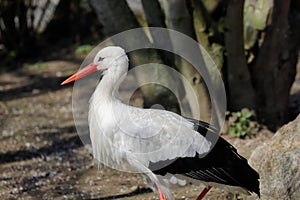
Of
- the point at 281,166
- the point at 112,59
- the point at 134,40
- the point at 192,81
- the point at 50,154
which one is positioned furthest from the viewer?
the point at 50,154

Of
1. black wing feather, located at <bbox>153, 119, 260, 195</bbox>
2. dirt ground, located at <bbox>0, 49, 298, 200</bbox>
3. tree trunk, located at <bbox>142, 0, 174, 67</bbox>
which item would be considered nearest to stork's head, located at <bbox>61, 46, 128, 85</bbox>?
black wing feather, located at <bbox>153, 119, 260, 195</bbox>

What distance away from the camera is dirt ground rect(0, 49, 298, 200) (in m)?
6.13

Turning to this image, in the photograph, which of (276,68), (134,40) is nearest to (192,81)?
(134,40)

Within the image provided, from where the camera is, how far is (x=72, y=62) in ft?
38.2

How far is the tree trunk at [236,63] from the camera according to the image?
676 centimetres

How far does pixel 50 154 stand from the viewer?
7469 mm

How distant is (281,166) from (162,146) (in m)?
0.95

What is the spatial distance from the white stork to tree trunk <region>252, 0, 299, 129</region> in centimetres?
273

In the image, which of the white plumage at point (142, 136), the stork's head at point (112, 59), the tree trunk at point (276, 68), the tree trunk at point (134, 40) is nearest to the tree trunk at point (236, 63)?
the tree trunk at point (276, 68)

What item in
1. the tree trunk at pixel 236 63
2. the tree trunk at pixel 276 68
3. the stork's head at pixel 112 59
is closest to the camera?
the stork's head at pixel 112 59

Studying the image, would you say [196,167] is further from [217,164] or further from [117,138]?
[117,138]

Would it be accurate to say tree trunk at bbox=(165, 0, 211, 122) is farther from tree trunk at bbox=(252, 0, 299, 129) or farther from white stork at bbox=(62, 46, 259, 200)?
white stork at bbox=(62, 46, 259, 200)

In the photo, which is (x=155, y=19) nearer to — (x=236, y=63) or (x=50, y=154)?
(x=236, y=63)

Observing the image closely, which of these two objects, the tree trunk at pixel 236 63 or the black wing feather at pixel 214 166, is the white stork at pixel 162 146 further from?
Answer: the tree trunk at pixel 236 63
